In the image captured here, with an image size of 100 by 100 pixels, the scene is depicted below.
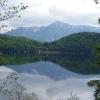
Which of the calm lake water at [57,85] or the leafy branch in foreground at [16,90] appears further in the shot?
the calm lake water at [57,85]

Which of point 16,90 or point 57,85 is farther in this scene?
point 57,85

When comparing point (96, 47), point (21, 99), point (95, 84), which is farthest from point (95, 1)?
point (21, 99)

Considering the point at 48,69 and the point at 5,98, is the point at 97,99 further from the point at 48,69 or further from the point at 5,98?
the point at 48,69

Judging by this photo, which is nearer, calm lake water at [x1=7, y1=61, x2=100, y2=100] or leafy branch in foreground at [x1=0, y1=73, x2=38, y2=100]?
leafy branch in foreground at [x1=0, y1=73, x2=38, y2=100]

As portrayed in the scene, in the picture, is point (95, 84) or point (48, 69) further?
point (48, 69)

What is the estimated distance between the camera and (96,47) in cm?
1188

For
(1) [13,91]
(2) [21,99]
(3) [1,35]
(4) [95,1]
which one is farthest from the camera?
(1) [13,91]

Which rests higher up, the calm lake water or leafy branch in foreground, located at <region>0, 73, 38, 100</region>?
leafy branch in foreground, located at <region>0, 73, 38, 100</region>

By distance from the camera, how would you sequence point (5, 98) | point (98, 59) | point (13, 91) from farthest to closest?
point (5, 98), point (13, 91), point (98, 59)

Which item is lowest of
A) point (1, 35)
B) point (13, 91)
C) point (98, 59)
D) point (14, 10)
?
point (13, 91)

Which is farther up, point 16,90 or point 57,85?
point 16,90

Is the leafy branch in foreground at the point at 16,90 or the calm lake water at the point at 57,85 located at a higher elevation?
the leafy branch in foreground at the point at 16,90

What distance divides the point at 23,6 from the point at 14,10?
0.31 metres

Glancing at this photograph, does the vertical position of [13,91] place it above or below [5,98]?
above
